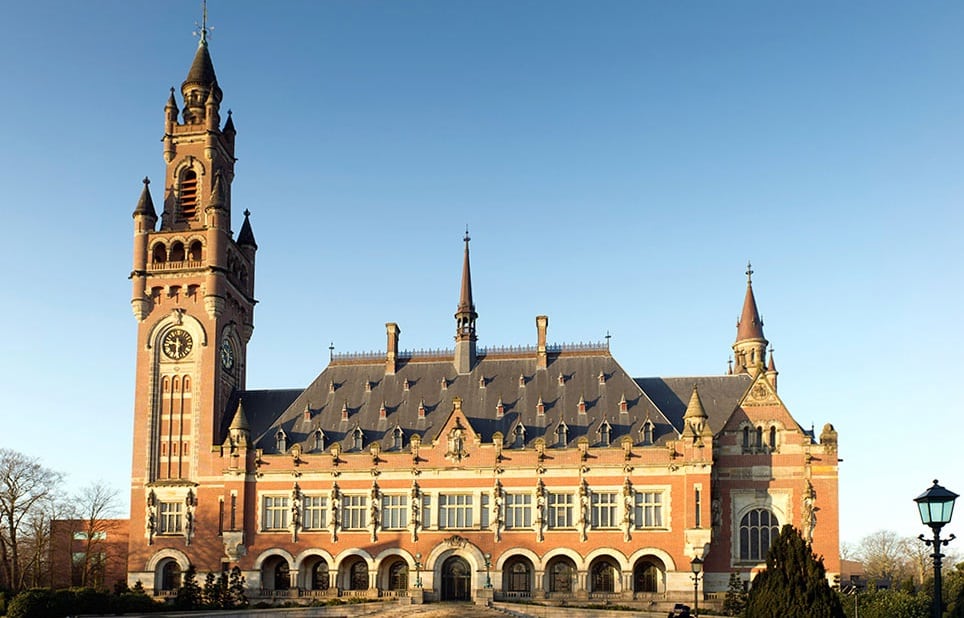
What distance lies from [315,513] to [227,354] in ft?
48.6

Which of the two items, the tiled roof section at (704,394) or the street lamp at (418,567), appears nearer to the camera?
the street lamp at (418,567)

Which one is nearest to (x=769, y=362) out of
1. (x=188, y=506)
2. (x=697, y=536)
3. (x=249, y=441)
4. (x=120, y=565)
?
(x=697, y=536)

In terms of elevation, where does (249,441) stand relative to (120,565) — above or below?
above

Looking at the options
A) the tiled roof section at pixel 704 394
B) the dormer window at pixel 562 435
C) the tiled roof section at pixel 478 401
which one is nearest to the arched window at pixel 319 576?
the tiled roof section at pixel 478 401

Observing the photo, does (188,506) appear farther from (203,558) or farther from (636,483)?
(636,483)

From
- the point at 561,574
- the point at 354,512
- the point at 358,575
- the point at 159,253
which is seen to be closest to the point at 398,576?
the point at 358,575

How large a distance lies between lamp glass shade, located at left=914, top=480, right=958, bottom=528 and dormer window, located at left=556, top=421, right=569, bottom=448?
49079 millimetres

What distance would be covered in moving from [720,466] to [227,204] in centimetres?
4117

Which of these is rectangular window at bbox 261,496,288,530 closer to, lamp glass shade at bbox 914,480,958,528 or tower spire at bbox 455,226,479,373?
tower spire at bbox 455,226,479,373

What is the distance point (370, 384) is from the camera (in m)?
76.8

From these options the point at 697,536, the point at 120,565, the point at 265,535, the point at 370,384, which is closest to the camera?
the point at 697,536

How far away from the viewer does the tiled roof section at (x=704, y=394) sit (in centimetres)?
7281

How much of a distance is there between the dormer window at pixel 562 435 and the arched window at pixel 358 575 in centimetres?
1576

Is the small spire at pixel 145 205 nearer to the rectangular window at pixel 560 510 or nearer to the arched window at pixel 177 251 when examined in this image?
the arched window at pixel 177 251
